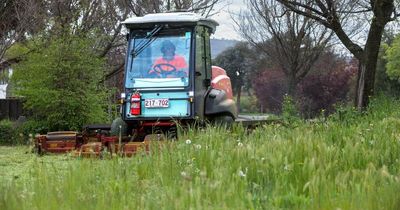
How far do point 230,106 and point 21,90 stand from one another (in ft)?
25.6

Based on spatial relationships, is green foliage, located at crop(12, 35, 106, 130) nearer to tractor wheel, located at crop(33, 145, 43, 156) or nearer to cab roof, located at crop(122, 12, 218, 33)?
tractor wheel, located at crop(33, 145, 43, 156)

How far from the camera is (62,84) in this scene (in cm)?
1834

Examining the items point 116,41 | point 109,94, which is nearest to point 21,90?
point 109,94

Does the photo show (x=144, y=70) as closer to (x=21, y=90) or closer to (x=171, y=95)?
(x=171, y=95)

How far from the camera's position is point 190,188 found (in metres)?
4.82

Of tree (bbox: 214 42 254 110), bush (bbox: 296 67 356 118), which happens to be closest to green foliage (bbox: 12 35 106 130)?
bush (bbox: 296 67 356 118)

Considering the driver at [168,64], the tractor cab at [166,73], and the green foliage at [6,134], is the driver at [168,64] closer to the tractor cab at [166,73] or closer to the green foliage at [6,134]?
the tractor cab at [166,73]

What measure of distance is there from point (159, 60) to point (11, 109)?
1268 centimetres

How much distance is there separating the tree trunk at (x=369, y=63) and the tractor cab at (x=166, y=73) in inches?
197

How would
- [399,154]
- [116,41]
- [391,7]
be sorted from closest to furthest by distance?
[399,154] → [391,7] → [116,41]

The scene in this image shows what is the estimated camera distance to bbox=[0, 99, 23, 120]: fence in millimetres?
23781

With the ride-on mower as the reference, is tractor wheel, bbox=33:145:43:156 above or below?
below

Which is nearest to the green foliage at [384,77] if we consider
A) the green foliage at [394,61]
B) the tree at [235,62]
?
the green foliage at [394,61]

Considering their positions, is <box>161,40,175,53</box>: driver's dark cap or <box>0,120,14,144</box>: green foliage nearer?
<box>161,40,175,53</box>: driver's dark cap
